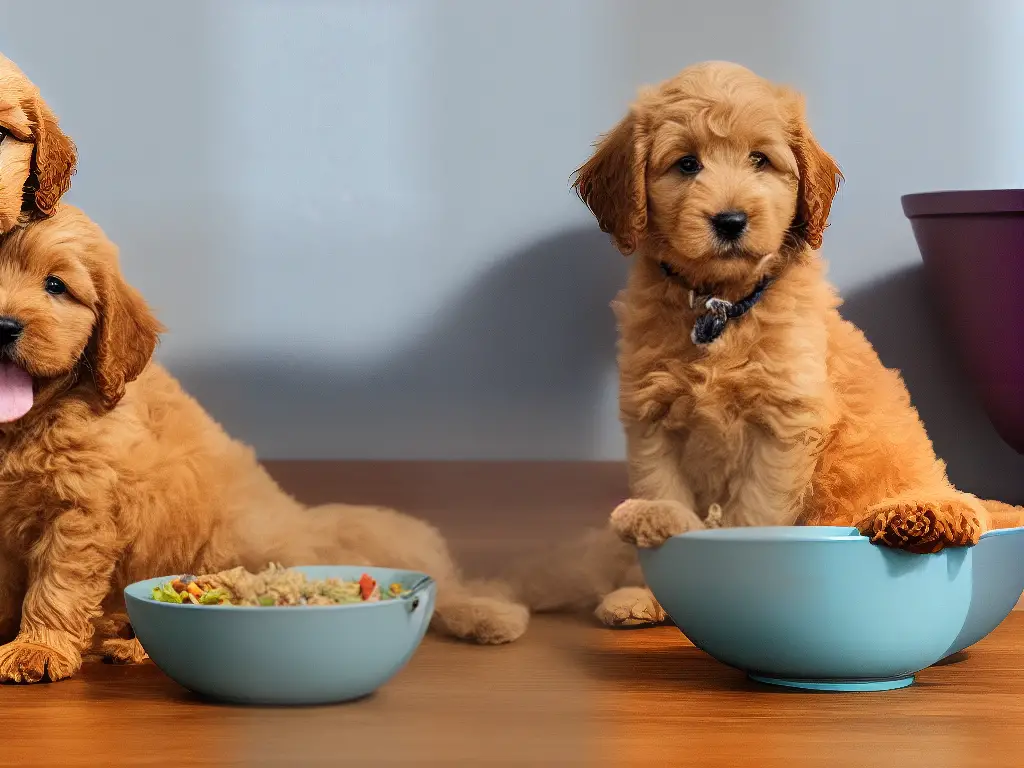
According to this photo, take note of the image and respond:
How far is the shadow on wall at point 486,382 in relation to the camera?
10.2 ft

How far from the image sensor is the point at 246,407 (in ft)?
10.1

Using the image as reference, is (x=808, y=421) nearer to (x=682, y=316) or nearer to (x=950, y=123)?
(x=682, y=316)

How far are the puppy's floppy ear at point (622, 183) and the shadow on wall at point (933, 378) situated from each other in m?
0.89

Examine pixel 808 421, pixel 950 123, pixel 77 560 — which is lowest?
pixel 77 560

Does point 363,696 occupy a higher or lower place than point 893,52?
lower

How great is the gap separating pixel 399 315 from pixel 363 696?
1320 millimetres

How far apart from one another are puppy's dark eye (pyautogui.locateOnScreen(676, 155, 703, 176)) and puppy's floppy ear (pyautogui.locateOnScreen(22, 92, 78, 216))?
113 cm

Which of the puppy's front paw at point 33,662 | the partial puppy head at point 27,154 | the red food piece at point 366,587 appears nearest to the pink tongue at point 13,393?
the partial puppy head at point 27,154

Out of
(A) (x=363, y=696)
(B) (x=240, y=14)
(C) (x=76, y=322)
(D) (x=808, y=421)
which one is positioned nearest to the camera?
(A) (x=363, y=696)

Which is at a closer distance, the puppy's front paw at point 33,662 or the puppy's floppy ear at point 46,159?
the puppy's front paw at point 33,662

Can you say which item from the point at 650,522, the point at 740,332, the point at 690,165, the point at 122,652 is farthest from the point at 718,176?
the point at 122,652

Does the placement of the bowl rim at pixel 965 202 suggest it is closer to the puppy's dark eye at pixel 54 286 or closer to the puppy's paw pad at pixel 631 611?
the puppy's paw pad at pixel 631 611

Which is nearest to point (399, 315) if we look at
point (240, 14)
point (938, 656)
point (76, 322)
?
point (240, 14)

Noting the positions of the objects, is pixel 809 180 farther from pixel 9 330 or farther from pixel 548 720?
pixel 9 330
